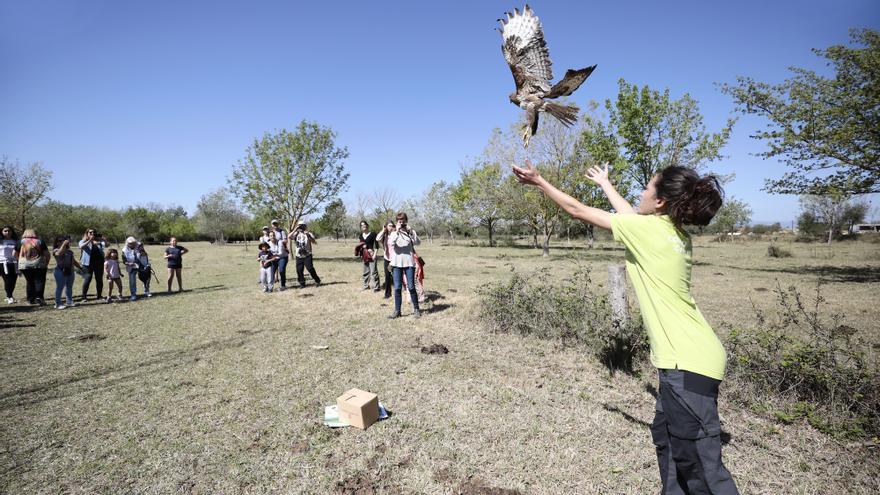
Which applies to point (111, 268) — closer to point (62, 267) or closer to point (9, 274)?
point (62, 267)

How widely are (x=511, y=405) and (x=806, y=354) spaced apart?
3.16m

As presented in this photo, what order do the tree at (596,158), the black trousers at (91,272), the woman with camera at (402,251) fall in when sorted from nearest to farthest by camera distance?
the woman with camera at (402,251) → the black trousers at (91,272) → the tree at (596,158)

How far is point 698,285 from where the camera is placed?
1247 cm

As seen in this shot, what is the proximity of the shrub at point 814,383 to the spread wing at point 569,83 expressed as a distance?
3.01 m

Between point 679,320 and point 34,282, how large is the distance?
578 inches

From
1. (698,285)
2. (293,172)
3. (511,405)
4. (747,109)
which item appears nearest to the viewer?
(511,405)

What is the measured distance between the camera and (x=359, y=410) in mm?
3818

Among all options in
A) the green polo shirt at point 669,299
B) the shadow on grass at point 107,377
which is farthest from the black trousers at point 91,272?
the green polo shirt at point 669,299

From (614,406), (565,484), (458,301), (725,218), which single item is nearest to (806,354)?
(614,406)

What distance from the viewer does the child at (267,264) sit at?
11945mm

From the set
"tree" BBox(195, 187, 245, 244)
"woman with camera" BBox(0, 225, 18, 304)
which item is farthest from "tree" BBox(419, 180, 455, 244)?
"woman with camera" BBox(0, 225, 18, 304)

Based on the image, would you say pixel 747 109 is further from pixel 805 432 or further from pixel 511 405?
pixel 511 405

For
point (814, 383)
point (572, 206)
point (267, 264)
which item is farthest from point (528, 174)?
point (267, 264)

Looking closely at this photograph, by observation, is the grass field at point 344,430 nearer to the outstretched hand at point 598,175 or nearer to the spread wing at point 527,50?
the outstretched hand at point 598,175
